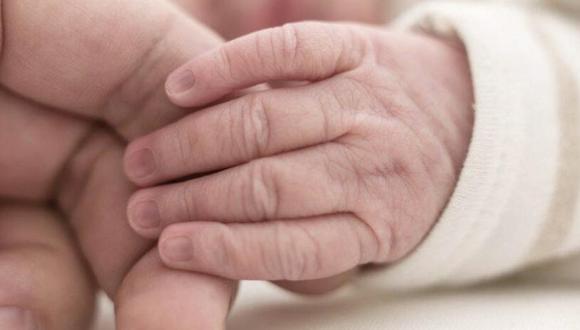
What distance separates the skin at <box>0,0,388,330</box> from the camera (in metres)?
0.62

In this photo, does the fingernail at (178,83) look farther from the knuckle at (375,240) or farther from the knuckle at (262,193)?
the knuckle at (375,240)

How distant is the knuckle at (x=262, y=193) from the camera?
2.06 feet

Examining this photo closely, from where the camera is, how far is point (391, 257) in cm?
71

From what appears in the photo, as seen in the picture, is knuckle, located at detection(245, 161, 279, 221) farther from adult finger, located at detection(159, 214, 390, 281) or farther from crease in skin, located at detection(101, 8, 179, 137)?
crease in skin, located at detection(101, 8, 179, 137)

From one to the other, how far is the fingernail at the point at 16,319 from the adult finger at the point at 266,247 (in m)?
0.12

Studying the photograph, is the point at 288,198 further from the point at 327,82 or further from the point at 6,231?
the point at 6,231

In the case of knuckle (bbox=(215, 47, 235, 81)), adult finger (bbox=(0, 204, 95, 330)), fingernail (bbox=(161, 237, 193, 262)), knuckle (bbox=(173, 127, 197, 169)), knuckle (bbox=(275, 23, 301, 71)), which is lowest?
adult finger (bbox=(0, 204, 95, 330))

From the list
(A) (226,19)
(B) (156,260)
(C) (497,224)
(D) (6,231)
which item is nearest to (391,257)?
(C) (497,224)

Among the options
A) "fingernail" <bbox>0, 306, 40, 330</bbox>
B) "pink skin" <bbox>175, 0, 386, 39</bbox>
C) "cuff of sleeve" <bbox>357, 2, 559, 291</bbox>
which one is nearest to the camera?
"fingernail" <bbox>0, 306, 40, 330</bbox>

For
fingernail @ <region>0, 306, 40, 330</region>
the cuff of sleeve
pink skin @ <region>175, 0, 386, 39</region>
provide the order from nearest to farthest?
fingernail @ <region>0, 306, 40, 330</region>, the cuff of sleeve, pink skin @ <region>175, 0, 386, 39</region>

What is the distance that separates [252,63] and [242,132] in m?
0.06

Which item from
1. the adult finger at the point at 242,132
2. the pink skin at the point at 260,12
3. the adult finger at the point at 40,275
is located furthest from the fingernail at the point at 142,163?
the pink skin at the point at 260,12

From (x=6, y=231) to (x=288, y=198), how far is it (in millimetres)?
280

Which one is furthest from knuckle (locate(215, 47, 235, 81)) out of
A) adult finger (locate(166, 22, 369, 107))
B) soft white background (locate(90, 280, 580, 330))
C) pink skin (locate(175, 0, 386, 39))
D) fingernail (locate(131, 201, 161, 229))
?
pink skin (locate(175, 0, 386, 39))
